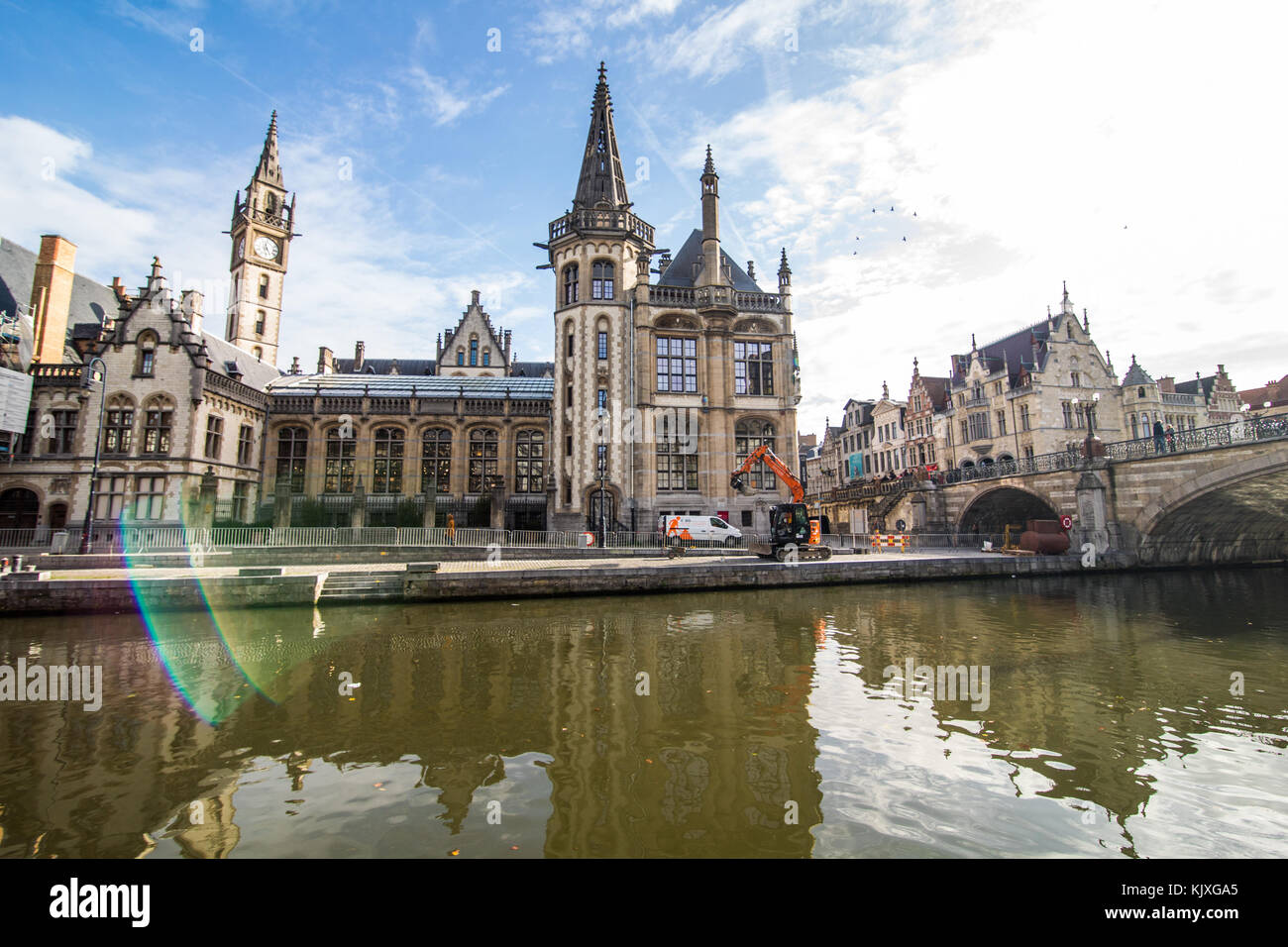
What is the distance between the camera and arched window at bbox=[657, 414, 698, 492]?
3369cm

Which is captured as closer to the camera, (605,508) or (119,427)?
(119,427)

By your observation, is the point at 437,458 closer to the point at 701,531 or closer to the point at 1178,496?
the point at 701,531

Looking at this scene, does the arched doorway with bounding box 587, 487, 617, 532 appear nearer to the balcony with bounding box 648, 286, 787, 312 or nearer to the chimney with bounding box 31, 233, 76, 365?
the balcony with bounding box 648, 286, 787, 312

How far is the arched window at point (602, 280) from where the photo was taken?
113 feet

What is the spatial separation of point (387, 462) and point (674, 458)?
19.8 m

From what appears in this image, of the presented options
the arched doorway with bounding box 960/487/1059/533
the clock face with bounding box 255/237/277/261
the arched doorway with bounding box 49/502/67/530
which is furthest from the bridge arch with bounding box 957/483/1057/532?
the clock face with bounding box 255/237/277/261

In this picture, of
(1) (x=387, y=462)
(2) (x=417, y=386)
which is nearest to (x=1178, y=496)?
(1) (x=387, y=462)

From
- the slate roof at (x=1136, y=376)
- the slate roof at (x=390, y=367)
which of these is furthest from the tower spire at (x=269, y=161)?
the slate roof at (x=1136, y=376)

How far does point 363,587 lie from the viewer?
1788 cm

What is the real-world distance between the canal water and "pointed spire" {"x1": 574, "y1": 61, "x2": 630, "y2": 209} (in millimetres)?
30738
